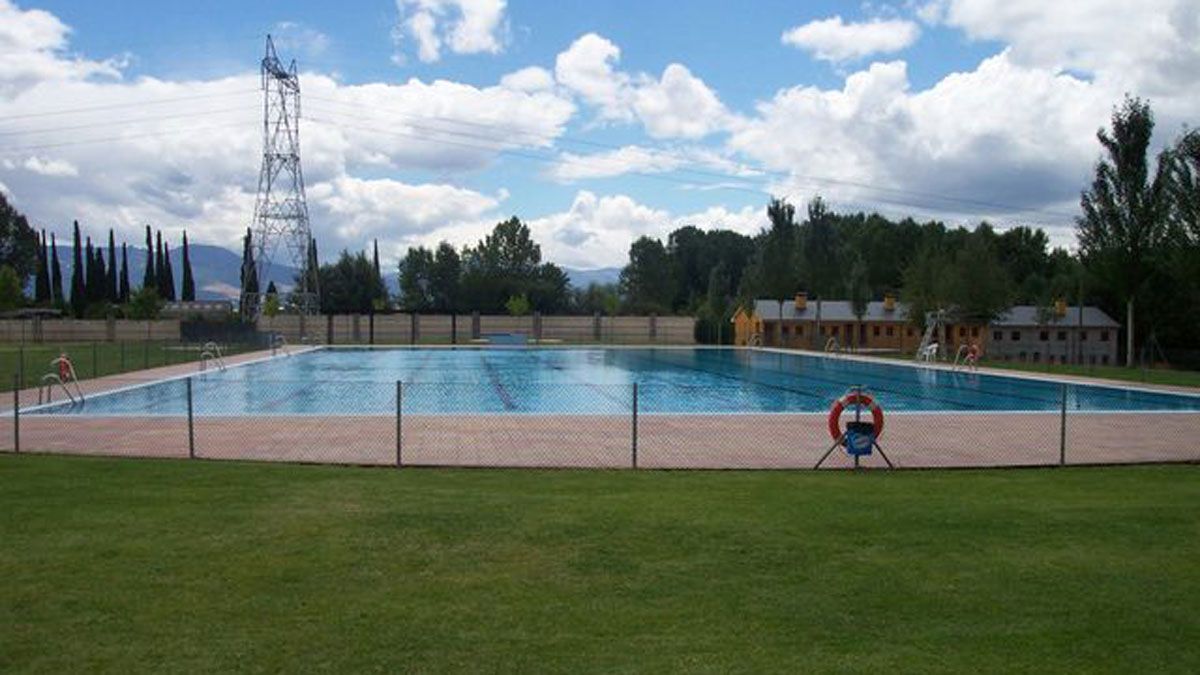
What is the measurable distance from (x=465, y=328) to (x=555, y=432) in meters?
56.1

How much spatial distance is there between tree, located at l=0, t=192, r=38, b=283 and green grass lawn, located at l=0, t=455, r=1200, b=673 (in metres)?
93.0

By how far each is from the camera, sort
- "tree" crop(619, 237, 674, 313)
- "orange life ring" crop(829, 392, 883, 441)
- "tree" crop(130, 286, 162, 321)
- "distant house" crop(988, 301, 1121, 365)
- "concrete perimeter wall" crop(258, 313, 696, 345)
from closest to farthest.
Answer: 1. "orange life ring" crop(829, 392, 883, 441)
2. "distant house" crop(988, 301, 1121, 365)
3. "concrete perimeter wall" crop(258, 313, 696, 345)
4. "tree" crop(130, 286, 162, 321)
5. "tree" crop(619, 237, 674, 313)

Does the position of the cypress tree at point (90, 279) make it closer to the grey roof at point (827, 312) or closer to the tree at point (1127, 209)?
the grey roof at point (827, 312)

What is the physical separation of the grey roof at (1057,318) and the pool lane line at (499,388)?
33197mm

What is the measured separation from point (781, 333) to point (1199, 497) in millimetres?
55089

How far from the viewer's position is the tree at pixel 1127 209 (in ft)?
138

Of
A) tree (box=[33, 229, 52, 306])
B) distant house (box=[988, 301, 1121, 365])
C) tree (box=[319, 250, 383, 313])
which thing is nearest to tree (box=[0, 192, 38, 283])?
tree (box=[33, 229, 52, 306])

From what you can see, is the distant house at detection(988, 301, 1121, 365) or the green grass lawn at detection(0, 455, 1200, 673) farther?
the distant house at detection(988, 301, 1121, 365)

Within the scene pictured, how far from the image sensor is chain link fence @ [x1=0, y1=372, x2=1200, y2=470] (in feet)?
43.7

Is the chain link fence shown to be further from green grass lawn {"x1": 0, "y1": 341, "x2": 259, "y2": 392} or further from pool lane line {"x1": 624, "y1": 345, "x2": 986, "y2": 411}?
green grass lawn {"x1": 0, "y1": 341, "x2": 259, "y2": 392}

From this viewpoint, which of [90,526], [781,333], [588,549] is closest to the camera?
[588,549]

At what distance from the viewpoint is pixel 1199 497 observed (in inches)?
395

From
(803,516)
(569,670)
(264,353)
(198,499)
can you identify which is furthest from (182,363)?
(569,670)

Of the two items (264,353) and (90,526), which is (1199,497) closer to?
(90,526)
